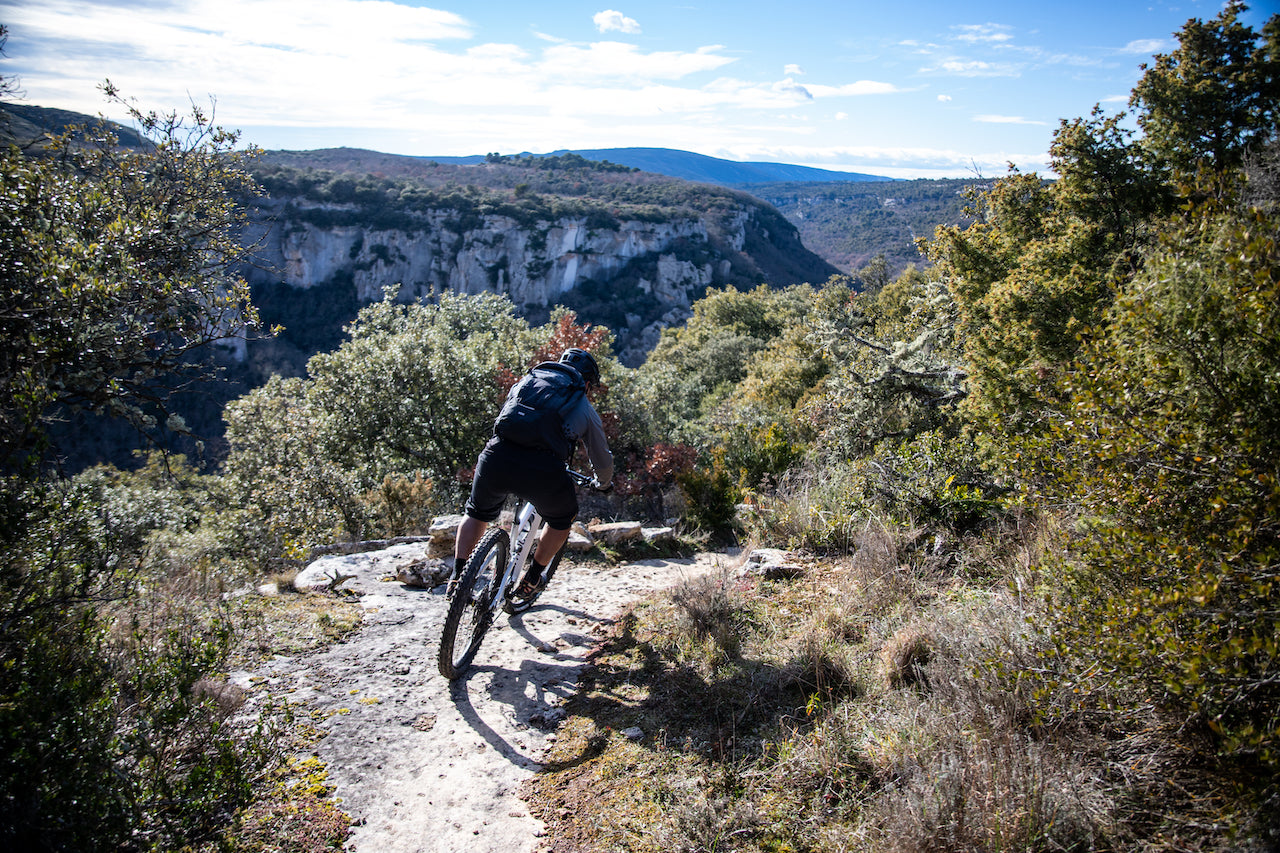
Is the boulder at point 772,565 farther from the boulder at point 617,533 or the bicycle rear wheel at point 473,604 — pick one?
the bicycle rear wheel at point 473,604

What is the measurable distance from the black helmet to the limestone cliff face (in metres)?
66.7

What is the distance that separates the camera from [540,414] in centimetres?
347

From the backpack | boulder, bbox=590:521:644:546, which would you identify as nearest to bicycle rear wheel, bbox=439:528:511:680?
the backpack

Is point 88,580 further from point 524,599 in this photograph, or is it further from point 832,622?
point 832,622

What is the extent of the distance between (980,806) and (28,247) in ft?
13.6

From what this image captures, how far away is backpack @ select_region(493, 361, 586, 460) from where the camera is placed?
346 cm

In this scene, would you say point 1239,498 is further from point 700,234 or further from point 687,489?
point 700,234

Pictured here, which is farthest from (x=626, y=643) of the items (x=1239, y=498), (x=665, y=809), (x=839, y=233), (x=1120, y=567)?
(x=839, y=233)

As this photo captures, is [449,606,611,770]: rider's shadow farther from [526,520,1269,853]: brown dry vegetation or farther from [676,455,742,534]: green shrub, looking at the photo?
[676,455,742,534]: green shrub

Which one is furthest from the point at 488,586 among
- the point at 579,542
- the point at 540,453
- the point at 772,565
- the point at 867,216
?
the point at 867,216

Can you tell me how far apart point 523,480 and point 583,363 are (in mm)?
886

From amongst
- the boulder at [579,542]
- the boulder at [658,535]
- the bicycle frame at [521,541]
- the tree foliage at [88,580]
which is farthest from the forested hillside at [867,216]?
the tree foliage at [88,580]

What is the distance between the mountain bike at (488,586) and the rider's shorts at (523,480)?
7.4 inches

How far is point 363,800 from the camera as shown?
8.41ft
